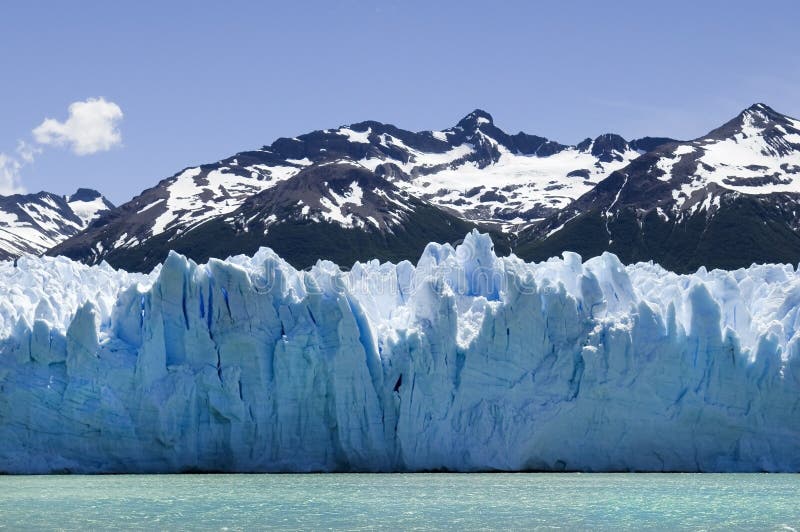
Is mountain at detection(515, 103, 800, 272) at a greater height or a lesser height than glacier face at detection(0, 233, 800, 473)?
greater

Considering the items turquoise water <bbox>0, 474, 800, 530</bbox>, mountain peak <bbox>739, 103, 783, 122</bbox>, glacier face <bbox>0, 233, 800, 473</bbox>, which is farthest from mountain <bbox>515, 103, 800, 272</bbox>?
turquoise water <bbox>0, 474, 800, 530</bbox>

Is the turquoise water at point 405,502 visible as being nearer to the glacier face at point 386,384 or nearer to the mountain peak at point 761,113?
the glacier face at point 386,384

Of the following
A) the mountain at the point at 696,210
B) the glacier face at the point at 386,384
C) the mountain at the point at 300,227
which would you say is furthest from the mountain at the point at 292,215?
the glacier face at the point at 386,384

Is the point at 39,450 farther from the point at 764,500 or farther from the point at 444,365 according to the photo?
the point at 764,500

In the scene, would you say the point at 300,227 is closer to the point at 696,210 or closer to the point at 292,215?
the point at 292,215

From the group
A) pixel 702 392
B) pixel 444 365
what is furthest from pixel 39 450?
pixel 702 392

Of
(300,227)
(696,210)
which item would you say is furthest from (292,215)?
(696,210)

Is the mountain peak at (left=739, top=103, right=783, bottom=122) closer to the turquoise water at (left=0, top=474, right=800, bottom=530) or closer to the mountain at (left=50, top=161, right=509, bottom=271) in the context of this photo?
the mountain at (left=50, top=161, right=509, bottom=271)
